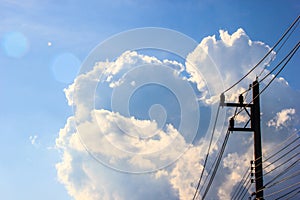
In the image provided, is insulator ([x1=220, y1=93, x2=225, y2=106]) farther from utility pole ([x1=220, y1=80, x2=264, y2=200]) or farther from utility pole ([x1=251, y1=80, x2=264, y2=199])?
utility pole ([x1=251, y1=80, x2=264, y2=199])

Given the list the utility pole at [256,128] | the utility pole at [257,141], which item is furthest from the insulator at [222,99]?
the utility pole at [257,141]

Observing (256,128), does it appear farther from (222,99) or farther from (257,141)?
(222,99)

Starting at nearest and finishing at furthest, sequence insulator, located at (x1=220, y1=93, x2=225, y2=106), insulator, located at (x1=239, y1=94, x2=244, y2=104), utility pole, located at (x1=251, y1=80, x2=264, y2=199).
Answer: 1. utility pole, located at (x1=251, y1=80, x2=264, y2=199)
2. insulator, located at (x1=239, y1=94, x2=244, y2=104)
3. insulator, located at (x1=220, y1=93, x2=225, y2=106)

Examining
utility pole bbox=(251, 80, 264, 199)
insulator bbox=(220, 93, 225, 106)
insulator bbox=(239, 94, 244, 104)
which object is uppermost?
insulator bbox=(220, 93, 225, 106)

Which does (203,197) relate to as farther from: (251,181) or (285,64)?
(285,64)

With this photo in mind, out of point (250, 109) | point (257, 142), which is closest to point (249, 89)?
point (250, 109)

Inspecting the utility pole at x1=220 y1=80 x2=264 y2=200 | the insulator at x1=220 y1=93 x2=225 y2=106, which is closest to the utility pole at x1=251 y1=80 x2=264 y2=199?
the utility pole at x1=220 y1=80 x2=264 y2=200

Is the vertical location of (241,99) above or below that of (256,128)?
above

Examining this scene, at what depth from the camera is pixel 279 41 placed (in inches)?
712

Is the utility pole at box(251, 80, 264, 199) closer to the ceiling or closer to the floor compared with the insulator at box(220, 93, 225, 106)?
closer to the floor

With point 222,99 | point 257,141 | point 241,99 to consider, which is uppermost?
point 222,99

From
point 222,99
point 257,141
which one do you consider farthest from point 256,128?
point 222,99

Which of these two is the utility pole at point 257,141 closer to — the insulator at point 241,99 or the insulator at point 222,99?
the insulator at point 241,99

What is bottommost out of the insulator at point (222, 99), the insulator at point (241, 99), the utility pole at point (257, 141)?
the utility pole at point (257, 141)
